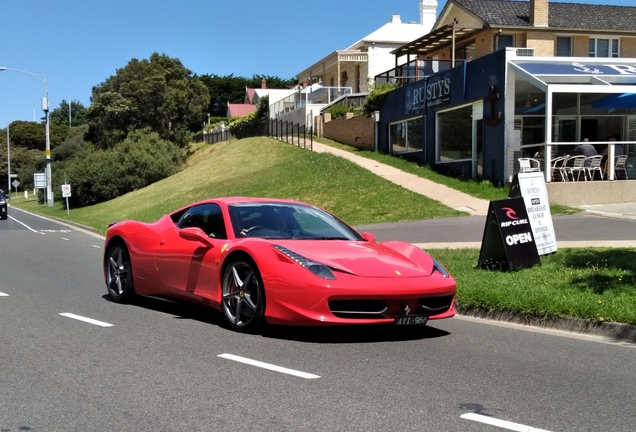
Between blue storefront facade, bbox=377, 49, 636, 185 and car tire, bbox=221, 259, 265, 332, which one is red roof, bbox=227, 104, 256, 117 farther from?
car tire, bbox=221, 259, 265, 332

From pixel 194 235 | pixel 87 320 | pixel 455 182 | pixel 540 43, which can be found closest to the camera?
pixel 194 235

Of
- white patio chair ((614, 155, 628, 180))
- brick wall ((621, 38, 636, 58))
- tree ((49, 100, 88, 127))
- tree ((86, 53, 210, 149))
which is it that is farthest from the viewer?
tree ((49, 100, 88, 127))

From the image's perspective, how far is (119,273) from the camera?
9328 millimetres

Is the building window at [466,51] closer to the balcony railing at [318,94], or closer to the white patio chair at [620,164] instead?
the balcony railing at [318,94]

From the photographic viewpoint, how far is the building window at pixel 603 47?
1341 inches

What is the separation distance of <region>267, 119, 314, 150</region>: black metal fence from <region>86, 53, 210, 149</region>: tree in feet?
49.6

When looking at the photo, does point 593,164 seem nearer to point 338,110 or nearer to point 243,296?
point 243,296

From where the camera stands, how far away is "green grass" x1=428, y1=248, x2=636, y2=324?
303 inches

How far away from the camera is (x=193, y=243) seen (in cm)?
798

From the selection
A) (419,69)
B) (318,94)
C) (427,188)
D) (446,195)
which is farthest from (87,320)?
(318,94)

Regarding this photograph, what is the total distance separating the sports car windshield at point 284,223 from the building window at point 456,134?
18392mm

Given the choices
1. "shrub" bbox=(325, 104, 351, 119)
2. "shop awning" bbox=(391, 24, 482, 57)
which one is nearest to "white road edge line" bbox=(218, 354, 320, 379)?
"shop awning" bbox=(391, 24, 482, 57)

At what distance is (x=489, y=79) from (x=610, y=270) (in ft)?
50.0

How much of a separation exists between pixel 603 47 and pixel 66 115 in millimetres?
135208
